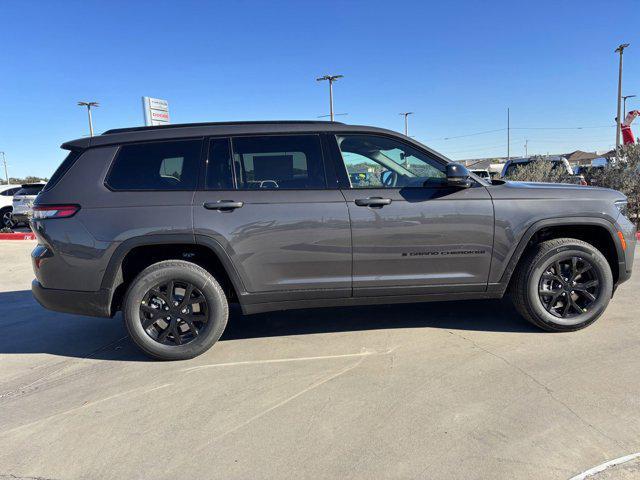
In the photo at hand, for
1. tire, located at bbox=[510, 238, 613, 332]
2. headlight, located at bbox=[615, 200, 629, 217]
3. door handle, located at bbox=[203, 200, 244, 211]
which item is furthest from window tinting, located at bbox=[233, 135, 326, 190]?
headlight, located at bbox=[615, 200, 629, 217]

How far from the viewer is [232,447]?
8.50ft

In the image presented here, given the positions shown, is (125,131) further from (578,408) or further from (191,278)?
(578,408)

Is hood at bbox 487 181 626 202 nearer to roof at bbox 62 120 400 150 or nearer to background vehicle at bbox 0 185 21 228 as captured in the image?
roof at bbox 62 120 400 150

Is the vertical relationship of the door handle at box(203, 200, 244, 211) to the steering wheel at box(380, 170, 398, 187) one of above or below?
below

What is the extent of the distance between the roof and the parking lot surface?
1.85 meters

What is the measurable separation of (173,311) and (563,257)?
3.39 meters

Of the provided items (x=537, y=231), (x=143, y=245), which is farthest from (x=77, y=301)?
(x=537, y=231)

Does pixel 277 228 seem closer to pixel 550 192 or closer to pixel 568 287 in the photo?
pixel 550 192

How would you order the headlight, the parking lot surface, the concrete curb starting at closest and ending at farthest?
1. the parking lot surface
2. the headlight
3. the concrete curb

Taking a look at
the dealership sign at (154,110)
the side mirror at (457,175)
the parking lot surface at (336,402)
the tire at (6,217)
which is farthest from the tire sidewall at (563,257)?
the tire at (6,217)

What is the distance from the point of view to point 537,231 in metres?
3.97

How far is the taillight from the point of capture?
3602mm

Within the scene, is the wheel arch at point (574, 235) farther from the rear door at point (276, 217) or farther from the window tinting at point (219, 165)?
the window tinting at point (219, 165)

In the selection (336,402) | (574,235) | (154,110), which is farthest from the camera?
(154,110)
